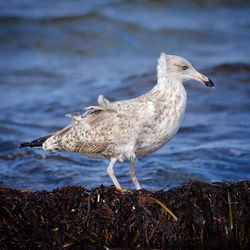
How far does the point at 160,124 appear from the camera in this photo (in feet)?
21.4

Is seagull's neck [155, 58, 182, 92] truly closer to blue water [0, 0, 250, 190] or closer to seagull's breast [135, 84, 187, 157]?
seagull's breast [135, 84, 187, 157]

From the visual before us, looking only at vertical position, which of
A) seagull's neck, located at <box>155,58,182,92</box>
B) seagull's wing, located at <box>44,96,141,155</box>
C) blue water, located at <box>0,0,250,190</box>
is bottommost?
blue water, located at <box>0,0,250,190</box>

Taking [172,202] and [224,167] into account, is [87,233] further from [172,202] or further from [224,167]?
[224,167]

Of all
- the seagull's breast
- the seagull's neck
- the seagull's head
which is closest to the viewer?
the seagull's breast

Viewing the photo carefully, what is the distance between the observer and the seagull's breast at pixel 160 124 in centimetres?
653

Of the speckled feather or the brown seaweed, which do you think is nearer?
the brown seaweed

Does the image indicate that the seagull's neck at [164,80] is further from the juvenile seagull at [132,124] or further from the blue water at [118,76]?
the blue water at [118,76]

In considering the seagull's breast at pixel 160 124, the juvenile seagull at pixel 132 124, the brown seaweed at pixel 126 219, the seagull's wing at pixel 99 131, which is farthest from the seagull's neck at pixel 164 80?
the brown seaweed at pixel 126 219

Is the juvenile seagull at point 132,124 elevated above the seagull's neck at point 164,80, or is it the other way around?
the seagull's neck at point 164,80

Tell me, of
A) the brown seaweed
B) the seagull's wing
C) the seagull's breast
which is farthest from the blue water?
the brown seaweed

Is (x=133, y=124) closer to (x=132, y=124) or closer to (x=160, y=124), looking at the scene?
(x=132, y=124)

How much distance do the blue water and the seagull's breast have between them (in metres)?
1.34

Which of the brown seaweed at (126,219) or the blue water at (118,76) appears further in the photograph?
the blue water at (118,76)

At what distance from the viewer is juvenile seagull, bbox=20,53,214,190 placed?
654 centimetres
